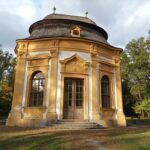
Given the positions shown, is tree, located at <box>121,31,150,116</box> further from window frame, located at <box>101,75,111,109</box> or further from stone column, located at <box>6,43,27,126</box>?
stone column, located at <box>6,43,27,126</box>

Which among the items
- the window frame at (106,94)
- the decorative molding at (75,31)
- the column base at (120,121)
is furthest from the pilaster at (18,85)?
the column base at (120,121)

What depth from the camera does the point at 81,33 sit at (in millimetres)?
18141

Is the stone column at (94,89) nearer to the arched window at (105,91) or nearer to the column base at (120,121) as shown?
the arched window at (105,91)

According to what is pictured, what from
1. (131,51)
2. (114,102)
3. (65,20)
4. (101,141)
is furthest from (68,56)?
(131,51)

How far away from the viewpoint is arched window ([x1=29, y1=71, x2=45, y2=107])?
1609cm

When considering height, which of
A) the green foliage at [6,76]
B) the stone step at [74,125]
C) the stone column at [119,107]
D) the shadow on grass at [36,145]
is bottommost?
the shadow on grass at [36,145]

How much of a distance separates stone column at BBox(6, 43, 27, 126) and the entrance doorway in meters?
3.29

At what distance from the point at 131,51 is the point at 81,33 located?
14.6 m

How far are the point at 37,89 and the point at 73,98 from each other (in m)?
2.79

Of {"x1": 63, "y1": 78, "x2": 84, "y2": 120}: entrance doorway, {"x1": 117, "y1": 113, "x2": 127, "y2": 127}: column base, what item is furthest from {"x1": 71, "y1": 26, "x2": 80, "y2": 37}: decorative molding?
{"x1": 117, "y1": 113, "x2": 127, "y2": 127}: column base

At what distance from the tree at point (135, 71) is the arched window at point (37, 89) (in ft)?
46.0

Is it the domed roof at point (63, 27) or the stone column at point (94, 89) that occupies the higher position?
the domed roof at point (63, 27)

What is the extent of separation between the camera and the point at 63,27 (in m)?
18.3

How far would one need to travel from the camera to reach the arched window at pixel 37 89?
1609cm
